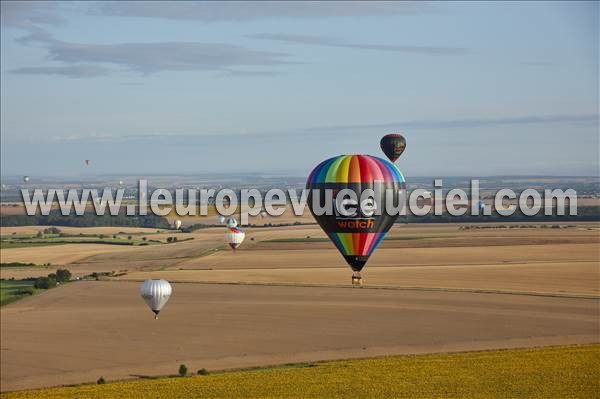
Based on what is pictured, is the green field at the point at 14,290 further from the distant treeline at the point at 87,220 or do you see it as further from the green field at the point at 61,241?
the distant treeline at the point at 87,220

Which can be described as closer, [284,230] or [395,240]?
[395,240]

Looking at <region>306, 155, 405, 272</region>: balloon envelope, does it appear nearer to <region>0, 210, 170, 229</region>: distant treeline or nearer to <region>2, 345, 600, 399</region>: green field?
<region>2, 345, 600, 399</region>: green field

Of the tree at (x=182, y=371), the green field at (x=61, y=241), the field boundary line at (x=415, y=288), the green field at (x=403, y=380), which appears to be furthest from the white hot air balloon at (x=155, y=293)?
the green field at (x=61, y=241)

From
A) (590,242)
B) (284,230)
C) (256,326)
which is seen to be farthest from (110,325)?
(284,230)

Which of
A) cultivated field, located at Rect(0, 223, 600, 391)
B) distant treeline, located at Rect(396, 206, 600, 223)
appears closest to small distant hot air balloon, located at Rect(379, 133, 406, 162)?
cultivated field, located at Rect(0, 223, 600, 391)

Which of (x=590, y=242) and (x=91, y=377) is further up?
(x=590, y=242)

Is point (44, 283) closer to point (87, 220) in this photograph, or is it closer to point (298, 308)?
point (298, 308)

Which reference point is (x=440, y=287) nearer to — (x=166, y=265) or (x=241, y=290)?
(x=241, y=290)
